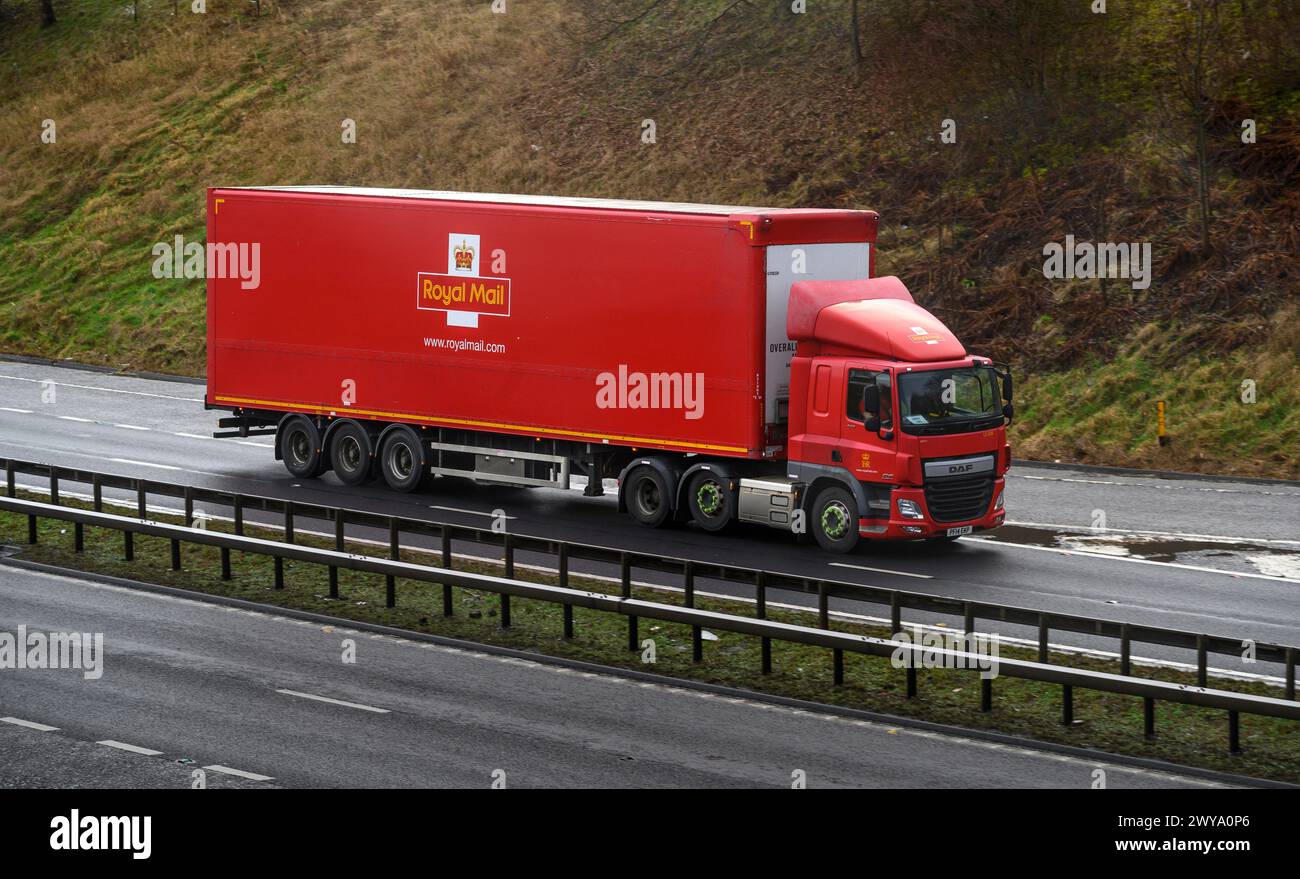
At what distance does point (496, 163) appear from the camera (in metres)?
48.8

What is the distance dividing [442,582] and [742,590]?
381 centimetres

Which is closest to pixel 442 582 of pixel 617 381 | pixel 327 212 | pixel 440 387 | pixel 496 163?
pixel 617 381

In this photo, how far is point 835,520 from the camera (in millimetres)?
23109

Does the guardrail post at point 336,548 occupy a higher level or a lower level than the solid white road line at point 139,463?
lower

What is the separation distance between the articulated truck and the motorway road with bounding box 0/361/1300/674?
60cm

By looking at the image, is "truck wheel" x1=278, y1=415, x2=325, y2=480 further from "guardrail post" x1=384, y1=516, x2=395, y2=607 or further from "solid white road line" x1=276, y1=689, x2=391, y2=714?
"solid white road line" x1=276, y1=689, x2=391, y2=714

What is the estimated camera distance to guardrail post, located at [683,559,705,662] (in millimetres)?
17188

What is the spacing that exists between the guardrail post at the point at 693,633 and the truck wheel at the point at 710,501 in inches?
224

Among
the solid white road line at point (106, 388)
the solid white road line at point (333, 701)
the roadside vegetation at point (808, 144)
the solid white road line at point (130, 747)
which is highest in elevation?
the roadside vegetation at point (808, 144)

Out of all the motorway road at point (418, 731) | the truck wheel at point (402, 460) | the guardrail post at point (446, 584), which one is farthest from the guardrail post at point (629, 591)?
the truck wheel at point (402, 460)

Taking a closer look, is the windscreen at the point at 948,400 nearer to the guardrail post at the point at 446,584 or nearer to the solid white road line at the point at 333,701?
the guardrail post at the point at 446,584

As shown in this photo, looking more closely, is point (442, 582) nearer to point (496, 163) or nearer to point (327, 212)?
point (327, 212)

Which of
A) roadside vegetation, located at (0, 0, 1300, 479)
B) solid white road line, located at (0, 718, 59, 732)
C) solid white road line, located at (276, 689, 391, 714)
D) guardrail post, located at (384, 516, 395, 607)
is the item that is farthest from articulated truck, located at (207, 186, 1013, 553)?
solid white road line, located at (0, 718, 59, 732)

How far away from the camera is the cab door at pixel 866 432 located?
22.5 metres
